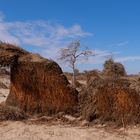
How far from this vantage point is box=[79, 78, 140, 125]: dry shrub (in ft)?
36.8

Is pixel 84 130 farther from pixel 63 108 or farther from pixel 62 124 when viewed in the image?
pixel 63 108

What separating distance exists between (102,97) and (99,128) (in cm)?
123

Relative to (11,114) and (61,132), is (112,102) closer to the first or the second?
(61,132)

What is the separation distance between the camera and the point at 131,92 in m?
11.4

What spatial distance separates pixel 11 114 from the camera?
12.7 m

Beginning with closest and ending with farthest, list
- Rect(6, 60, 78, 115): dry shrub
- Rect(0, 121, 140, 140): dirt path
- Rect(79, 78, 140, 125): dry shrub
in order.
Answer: Rect(0, 121, 140, 140): dirt path < Rect(79, 78, 140, 125): dry shrub < Rect(6, 60, 78, 115): dry shrub

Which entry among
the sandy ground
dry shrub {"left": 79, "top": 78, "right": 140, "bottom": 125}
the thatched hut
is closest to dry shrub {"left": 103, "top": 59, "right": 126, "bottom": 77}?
the thatched hut

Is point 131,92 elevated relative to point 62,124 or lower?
elevated

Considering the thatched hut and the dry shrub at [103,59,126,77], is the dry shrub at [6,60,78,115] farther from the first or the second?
the dry shrub at [103,59,126,77]

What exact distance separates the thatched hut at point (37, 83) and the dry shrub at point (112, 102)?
107 centimetres

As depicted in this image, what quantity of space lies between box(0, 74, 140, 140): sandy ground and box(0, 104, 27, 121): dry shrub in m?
0.70

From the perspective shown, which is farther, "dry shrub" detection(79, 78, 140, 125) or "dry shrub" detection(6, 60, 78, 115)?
"dry shrub" detection(6, 60, 78, 115)

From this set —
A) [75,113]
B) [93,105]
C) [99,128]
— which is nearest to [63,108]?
[75,113]

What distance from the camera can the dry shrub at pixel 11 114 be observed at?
12602 mm
